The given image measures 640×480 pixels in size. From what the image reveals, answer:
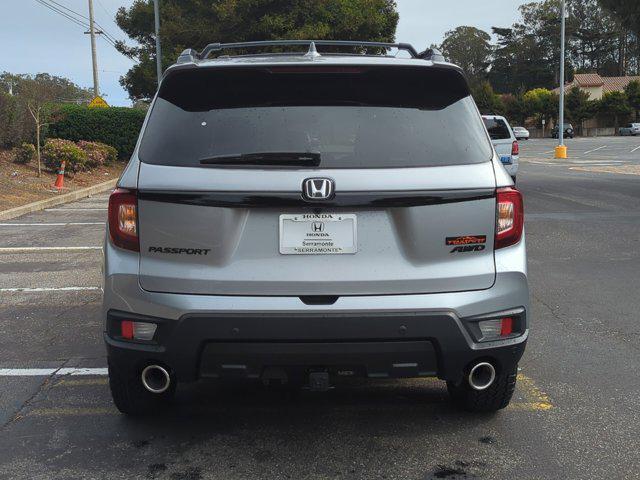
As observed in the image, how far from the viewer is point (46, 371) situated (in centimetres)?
466

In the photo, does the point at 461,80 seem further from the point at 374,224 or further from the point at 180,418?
the point at 180,418

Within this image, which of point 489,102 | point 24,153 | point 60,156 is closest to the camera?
point 24,153

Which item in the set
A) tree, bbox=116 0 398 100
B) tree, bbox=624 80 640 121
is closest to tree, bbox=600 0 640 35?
tree, bbox=116 0 398 100

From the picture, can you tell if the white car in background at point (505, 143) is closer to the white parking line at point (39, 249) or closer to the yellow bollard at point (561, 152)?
the white parking line at point (39, 249)

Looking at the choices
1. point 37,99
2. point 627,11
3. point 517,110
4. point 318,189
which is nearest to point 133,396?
point 318,189

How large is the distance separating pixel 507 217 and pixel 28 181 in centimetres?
1733

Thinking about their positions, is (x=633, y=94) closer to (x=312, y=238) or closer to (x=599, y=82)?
(x=599, y=82)

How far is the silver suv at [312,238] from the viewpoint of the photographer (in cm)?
302

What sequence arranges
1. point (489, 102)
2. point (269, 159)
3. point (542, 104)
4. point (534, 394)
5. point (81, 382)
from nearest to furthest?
point (269, 159), point (534, 394), point (81, 382), point (542, 104), point (489, 102)

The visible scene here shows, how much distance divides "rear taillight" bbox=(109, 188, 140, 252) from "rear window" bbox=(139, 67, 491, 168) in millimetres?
204

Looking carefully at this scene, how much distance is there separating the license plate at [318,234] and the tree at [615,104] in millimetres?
83553

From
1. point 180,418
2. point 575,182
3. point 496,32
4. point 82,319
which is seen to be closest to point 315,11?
point 575,182

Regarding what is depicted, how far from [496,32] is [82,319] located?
112 m

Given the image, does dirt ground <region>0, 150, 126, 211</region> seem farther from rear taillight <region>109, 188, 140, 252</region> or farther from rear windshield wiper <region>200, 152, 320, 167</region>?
rear windshield wiper <region>200, 152, 320, 167</region>
